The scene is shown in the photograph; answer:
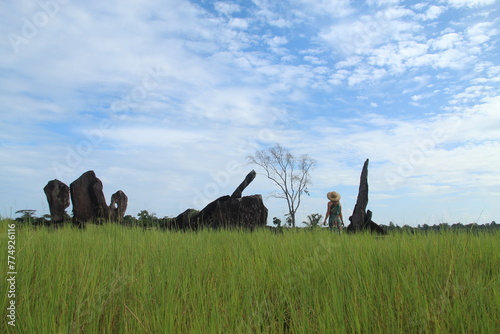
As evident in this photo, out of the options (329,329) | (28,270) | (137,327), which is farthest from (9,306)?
(329,329)

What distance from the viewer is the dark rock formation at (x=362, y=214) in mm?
9448

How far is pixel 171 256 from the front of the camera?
4.43 meters

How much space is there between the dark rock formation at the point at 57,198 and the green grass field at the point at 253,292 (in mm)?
3481

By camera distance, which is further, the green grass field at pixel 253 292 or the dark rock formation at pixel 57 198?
the dark rock formation at pixel 57 198

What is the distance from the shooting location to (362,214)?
9508 millimetres

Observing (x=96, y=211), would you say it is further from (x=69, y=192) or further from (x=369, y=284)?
(x=369, y=284)

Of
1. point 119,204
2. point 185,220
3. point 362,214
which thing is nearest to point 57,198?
point 119,204

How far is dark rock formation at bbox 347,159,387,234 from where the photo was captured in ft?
31.0

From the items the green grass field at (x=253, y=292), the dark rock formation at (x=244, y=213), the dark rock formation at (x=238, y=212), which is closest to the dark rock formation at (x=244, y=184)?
the dark rock formation at (x=238, y=212)

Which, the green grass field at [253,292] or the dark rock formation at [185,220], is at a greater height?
the dark rock formation at [185,220]

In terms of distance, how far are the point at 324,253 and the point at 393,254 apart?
2.73 ft

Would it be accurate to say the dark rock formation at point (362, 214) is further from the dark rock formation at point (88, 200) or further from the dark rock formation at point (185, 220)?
the dark rock formation at point (88, 200)

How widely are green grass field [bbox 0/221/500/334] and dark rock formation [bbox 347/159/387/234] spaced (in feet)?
15.0

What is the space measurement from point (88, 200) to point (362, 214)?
6919 mm
